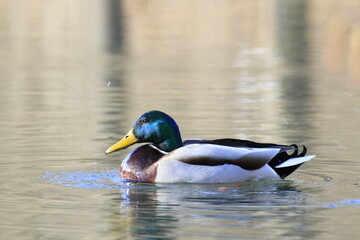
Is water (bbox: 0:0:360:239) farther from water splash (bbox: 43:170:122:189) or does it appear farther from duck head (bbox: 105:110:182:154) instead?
duck head (bbox: 105:110:182:154)

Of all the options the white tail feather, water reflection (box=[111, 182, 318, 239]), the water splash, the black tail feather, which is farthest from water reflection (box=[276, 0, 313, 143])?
water reflection (box=[111, 182, 318, 239])

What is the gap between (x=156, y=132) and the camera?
1087cm

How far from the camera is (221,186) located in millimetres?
10273

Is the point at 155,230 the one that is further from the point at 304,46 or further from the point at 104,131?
the point at 304,46

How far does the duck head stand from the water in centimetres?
46

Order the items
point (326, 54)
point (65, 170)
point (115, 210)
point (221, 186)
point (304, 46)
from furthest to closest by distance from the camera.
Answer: point (304, 46) → point (326, 54) → point (65, 170) → point (221, 186) → point (115, 210)

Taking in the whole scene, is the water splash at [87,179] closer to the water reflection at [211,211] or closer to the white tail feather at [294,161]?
the water reflection at [211,211]

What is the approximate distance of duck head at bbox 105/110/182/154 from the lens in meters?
10.9

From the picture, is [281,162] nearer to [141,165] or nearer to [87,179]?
[141,165]

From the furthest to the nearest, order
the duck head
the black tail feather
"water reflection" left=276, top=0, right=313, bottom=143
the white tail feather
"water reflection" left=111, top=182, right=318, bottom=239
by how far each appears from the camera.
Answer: "water reflection" left=276, top=0, right=313, bottom=143
the duck head
the black tail feather
the white tail feather
"water reflection" left=111, top=182, right=318, bottom=239

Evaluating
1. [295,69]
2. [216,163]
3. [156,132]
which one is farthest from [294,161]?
[295,69]

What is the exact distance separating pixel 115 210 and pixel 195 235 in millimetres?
1263

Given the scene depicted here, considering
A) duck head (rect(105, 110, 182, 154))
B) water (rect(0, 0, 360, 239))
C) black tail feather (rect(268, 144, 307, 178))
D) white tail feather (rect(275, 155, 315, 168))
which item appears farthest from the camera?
duck head (rect(105, 110, 182, 154))

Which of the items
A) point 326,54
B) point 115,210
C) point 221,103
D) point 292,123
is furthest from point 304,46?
point 115,210
